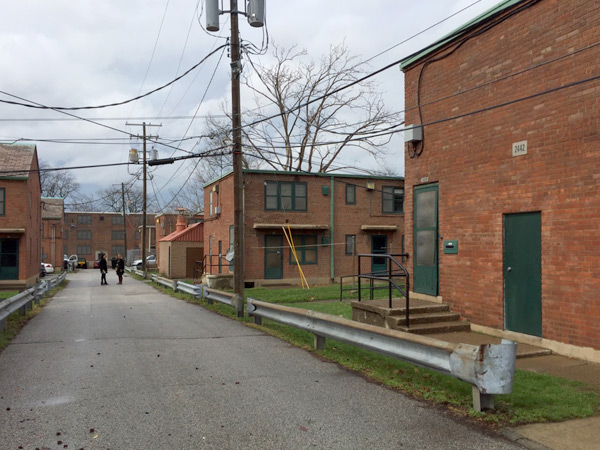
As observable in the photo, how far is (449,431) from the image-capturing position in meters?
4.86

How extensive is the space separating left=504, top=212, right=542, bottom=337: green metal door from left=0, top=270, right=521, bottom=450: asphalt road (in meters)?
3.59

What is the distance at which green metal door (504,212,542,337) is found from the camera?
8.71m

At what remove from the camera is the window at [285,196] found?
1049 inches

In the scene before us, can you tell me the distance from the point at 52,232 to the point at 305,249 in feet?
132

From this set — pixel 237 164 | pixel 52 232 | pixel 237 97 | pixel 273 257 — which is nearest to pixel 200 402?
pixel 237 164

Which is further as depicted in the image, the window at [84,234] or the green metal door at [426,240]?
the window at [84,234]

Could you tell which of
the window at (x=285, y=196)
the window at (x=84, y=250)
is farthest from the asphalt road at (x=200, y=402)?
the window at (x=84, y=250)

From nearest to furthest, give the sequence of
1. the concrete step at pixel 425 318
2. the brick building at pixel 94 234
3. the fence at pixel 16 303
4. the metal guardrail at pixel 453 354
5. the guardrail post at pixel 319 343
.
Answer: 1. the metal guardrail at pixel 453 354
2. the guardrail post at pixel 319 343
3. the concrete step at pixel 425 318
4. the fence at pixel 16 303
5. the brick building at pixel 94 234

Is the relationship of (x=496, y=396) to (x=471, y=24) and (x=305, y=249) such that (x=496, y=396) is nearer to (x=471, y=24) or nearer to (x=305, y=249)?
(x=471, y=24)

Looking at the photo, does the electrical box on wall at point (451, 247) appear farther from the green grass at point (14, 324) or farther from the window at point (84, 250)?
the window at point (84, 250)

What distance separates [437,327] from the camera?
9656 mm

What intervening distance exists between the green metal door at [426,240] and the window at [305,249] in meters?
15.7

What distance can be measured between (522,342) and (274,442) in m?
5.74

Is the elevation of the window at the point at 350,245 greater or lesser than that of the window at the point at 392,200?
lesser
